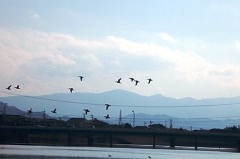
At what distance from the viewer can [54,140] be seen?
162 meters

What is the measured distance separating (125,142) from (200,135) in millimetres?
51088

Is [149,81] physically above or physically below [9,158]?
above

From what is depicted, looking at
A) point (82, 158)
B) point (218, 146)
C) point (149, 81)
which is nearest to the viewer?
point (82, 158)

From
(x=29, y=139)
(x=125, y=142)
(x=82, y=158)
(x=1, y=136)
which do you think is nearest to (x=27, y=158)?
(x=82, y=158)

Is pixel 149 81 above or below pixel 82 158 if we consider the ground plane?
above

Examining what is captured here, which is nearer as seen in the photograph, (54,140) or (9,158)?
(9,158)

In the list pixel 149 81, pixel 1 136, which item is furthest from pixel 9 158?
pixel 1 136

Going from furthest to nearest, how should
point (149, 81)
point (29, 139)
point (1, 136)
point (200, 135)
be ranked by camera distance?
point (29, 139), point (1, 136), point (200, 135), point (149, 81)

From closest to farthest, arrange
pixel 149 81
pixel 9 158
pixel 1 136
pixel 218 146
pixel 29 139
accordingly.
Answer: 1. pixel 9 158
2. pixel 149 81
3. pixel 1 136
4. pixel 29 139
5. pixel 218 146

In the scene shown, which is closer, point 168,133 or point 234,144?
point 168,133

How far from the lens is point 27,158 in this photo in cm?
7094

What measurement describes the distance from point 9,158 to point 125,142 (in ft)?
347

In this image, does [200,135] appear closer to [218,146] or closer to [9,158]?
[218,146]

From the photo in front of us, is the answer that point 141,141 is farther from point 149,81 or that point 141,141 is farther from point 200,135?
point 149,81
